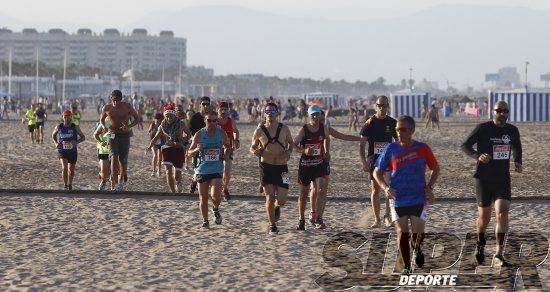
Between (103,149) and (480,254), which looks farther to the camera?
(103,149)

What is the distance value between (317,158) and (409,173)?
9.31ft

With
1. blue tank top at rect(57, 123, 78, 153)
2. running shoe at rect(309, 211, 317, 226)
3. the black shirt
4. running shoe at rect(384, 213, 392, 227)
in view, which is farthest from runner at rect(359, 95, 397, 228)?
blue tank top at rect(57, 123, 78, 153)

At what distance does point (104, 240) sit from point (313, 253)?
2.34 metres

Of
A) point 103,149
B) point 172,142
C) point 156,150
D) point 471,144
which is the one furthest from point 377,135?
point 156,150

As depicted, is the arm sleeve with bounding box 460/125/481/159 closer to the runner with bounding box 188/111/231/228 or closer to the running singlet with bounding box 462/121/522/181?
the running singlet with bounding box 462/121/522/181

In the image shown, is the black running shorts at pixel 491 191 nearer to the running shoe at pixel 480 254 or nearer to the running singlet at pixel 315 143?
the running shoe at pixel 480 254

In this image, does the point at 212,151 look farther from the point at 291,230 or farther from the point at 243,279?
the point at 243,279

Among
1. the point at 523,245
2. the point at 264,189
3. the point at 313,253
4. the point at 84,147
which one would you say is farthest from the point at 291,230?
the point at 84,147

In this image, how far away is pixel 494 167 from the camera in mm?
9414

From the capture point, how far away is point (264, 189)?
11547 mm

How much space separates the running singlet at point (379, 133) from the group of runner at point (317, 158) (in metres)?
0.01

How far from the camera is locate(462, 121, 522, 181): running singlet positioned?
30.9ft

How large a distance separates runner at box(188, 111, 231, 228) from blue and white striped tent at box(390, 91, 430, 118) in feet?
157

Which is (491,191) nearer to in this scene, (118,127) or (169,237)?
(169,237)
